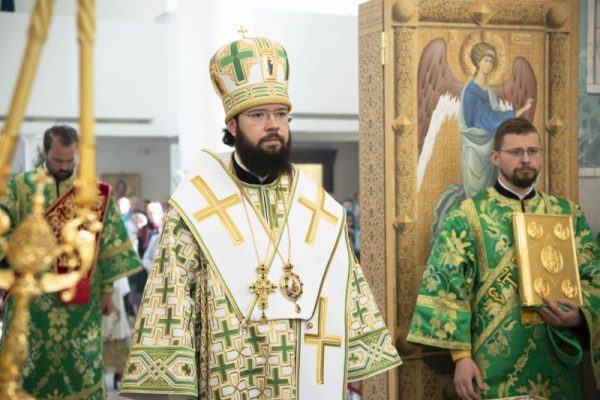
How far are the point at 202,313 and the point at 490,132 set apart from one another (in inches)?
83.3

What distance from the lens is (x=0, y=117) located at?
14.0 m

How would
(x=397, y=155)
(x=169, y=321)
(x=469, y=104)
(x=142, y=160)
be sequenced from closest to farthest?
1. (x=169, y=321)
2. (x=397, y=155)
3. (x=469, y=104)
4. (x=142, y=160)

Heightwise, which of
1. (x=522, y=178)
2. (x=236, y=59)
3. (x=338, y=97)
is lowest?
(x=522, y=178)

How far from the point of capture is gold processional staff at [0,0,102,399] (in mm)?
1481

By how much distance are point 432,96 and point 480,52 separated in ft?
1.08

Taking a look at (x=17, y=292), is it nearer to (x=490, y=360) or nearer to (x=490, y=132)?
(x=490, y=360)

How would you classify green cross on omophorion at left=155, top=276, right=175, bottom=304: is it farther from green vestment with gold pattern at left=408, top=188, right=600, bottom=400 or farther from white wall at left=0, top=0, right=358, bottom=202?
white wall at left=0, top=0, right=358, bottom=202

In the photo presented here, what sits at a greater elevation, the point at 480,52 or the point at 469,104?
the point at 480,52

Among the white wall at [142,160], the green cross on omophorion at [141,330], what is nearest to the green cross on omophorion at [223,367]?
the green cross on omophorion at [141,330]

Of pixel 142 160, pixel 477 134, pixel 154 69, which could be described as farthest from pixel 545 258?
pixel 142 160

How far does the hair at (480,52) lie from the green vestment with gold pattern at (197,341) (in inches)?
74.0

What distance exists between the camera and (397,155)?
447 cm

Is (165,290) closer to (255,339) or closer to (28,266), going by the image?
(255,339)

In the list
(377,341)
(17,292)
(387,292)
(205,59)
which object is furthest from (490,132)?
(205,59)
